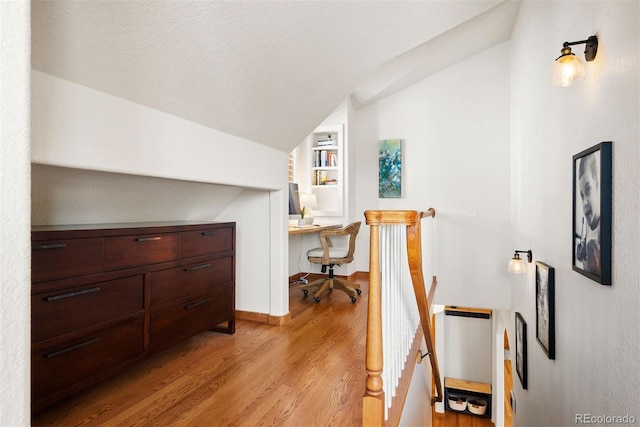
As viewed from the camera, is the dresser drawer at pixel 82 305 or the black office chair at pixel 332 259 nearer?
the dresser drawer at pixel 82 305

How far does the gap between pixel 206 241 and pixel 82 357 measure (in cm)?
103

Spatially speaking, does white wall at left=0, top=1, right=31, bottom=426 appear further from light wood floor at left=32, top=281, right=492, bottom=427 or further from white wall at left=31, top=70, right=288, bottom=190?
light wood floor at left=32, top=281, right=492, bottom=427

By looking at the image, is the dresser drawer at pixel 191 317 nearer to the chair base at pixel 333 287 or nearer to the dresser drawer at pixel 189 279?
the dresser drawer at pixel 189 279

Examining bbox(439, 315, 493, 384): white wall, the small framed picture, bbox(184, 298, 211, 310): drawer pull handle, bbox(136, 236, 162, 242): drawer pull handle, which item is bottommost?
bbox(439, 315, 493, 384): white wall

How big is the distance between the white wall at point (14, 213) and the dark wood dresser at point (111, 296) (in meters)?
0.95

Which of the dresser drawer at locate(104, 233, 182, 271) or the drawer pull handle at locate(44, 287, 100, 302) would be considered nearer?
the drawer pull handle at locate(44, 287, 100, 302)

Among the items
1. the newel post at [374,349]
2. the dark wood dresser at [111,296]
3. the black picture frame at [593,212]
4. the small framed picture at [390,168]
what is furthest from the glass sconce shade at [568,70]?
the small framed picture at [390,168]

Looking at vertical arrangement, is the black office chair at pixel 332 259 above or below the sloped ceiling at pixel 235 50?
below

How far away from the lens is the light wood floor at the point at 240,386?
171cm

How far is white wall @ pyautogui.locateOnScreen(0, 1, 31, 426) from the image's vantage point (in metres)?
0.69

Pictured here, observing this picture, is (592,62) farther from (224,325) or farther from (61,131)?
(224,325)

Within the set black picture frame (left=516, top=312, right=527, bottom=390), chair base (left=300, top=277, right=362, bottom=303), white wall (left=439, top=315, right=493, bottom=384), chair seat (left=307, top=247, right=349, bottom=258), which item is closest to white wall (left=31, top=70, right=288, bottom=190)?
chair seat (left=307, top=247, right=349, bottom=258)

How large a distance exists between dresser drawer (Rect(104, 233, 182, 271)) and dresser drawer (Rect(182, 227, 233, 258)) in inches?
2.6

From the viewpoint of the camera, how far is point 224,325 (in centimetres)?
301
